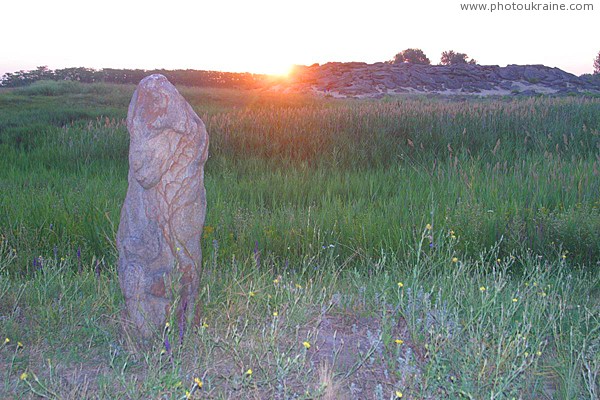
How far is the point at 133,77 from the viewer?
4078 centimetres

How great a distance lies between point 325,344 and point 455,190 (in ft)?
12.6

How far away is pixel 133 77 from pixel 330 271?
38.9m

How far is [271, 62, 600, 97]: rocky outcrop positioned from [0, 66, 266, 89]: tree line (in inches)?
261

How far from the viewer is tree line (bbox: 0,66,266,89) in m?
34.2

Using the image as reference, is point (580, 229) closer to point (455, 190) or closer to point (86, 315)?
point (455, 190)

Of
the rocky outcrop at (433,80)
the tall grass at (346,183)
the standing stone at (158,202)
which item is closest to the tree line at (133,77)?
the rocky outcrop at (433,80)

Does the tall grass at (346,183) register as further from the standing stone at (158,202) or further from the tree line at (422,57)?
the tree line at (422,57)

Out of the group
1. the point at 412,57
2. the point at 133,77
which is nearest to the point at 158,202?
the point at 133,77

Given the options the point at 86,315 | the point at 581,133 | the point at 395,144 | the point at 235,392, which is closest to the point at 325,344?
the point at 235,392

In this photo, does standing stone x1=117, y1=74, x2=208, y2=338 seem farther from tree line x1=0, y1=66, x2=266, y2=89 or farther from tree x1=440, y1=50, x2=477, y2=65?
tree x1=440, y1=50, x2=477, y2=65

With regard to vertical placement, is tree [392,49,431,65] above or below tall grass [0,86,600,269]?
above

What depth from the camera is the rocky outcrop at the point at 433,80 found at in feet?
104

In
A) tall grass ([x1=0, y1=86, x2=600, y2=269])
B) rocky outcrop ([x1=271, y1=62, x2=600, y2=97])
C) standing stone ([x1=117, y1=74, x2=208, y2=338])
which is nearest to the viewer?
standing stone ([x1=117, y1=74, x2=208, y2=338])

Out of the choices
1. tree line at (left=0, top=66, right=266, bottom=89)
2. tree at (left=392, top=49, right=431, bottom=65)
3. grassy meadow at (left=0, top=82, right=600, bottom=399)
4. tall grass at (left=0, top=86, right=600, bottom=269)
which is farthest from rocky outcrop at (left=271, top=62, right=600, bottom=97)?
grassy meadow at (left=0, top=82, right=600, bottom=399)
